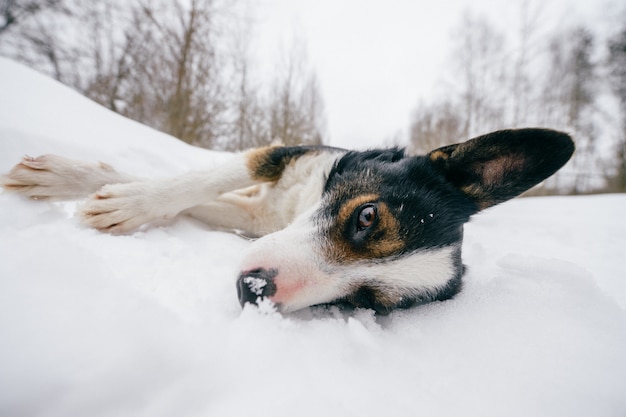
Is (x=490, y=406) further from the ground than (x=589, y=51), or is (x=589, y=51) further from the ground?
(x=589, y=51)

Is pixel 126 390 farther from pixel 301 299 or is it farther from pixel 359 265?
pixel 359 265

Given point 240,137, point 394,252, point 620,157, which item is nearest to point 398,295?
point 394,252

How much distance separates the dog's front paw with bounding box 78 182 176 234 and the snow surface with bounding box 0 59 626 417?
7cm

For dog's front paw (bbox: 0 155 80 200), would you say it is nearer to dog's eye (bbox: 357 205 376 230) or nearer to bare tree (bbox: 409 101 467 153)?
dog's eye (bbox: 357 205 376 230)

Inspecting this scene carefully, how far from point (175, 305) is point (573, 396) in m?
1.21

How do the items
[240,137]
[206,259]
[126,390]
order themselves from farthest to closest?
[240,137], [206,259], [126,390]

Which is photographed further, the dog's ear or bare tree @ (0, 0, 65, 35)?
bare tree @ (0, 0, 65, 35)

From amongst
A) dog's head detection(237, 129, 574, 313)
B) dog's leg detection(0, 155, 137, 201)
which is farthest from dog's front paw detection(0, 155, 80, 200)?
dog's head detection(237, 129, 574, 313)

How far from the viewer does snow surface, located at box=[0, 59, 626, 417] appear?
0.64 meters

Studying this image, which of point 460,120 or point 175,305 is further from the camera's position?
point 460,120

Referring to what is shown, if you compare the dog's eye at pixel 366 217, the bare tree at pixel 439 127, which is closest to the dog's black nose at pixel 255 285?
the dog's eye at pixel 366 217

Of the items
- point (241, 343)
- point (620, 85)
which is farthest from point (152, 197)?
point (620, 85)

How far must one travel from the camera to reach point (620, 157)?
15805 mm

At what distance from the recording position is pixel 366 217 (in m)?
1.31
